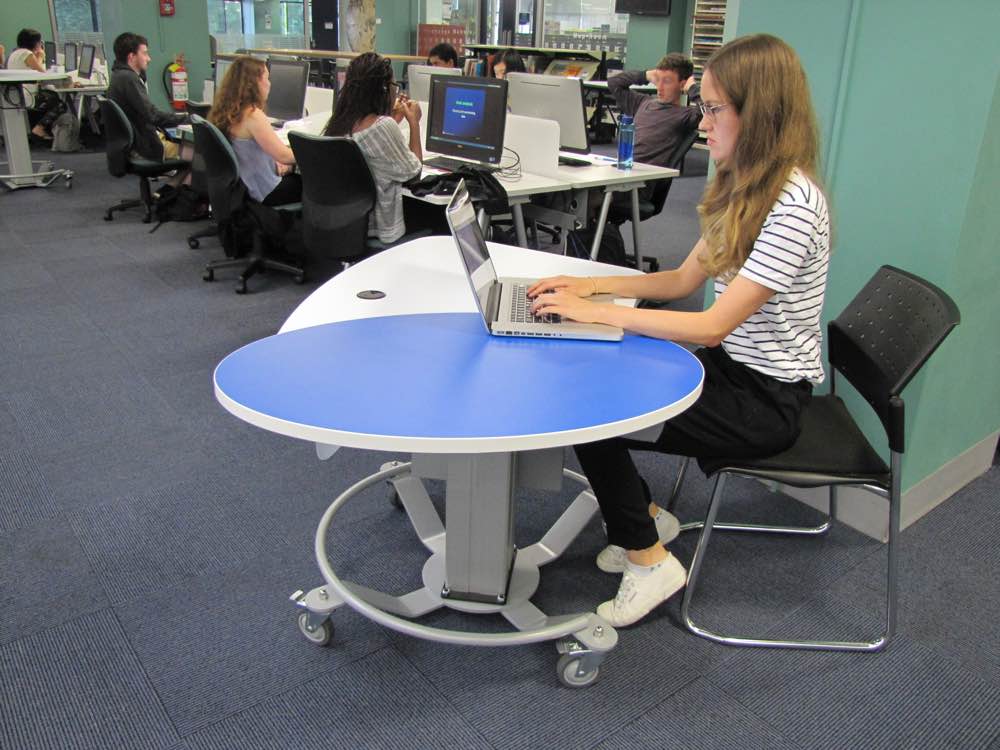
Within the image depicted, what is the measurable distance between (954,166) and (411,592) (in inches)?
61.7

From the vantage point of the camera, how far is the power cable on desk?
3.67m

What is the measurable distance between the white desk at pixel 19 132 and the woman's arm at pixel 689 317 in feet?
18.4

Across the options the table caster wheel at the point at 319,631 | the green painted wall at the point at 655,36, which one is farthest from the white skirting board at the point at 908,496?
the green painted wall at the point at 655,36

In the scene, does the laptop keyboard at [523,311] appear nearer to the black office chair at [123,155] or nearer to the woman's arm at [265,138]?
the woman's arm at [265,138]

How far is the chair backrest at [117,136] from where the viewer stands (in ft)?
15.8

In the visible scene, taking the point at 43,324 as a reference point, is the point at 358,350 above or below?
above

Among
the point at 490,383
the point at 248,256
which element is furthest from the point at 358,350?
the point at 248,256

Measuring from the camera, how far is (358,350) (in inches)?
55.9

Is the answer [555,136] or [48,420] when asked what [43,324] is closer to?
[48,420]

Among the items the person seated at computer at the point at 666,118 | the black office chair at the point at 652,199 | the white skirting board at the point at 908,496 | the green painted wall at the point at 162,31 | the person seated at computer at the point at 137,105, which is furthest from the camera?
the green painted wall at the point at 162,31

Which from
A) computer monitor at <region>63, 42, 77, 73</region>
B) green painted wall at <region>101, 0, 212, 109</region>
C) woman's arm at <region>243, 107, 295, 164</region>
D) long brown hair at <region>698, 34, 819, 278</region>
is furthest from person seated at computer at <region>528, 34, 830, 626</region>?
green painted wall at <region>101, 0, 212, 109</region>

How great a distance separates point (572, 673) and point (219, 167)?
305 cm

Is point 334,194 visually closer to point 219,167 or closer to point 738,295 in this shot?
point 219,167

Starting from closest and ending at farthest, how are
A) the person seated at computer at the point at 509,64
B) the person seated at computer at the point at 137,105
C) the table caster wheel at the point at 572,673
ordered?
the table caster wheel at the point at 572,673
the person seated at computer at the point at 137,105
the person seated at computer at the point at 509,64
